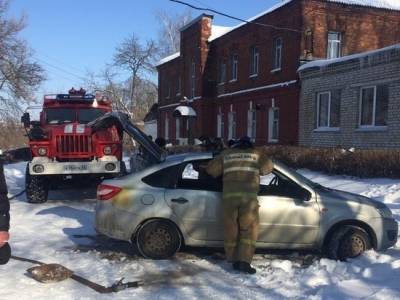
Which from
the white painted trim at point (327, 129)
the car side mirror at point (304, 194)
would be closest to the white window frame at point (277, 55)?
the white painted trim at point (327, 129)

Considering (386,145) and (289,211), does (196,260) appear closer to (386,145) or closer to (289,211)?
(289,211)

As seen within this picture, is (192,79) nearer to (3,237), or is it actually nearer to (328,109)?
(328,109)

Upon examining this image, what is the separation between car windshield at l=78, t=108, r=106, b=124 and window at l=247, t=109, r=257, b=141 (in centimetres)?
1397

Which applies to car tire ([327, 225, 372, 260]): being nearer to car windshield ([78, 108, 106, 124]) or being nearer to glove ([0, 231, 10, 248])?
glove ([0, 231, 10, 248])

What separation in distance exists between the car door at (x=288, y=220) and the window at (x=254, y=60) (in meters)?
19.9

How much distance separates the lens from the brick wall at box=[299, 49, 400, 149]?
1606cm

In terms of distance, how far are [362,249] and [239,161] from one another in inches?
78.0

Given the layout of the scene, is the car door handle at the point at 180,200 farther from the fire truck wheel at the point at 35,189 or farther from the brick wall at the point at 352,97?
the brick wall at the point at 352,97

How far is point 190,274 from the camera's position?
5.91m

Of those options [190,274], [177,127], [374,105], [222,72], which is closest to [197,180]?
[190,274]

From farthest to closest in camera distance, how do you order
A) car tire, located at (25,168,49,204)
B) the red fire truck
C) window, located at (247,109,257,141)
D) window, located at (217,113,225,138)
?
window, located at (217,113,225,138)
window, located at (247,109,257,141)
car tire, located at (25,168,49,204)
the red fire truck

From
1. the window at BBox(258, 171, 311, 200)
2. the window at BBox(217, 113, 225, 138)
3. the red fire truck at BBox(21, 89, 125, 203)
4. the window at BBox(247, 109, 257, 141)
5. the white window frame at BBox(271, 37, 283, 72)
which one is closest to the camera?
the window at BBox(258, 171, 311, 200)

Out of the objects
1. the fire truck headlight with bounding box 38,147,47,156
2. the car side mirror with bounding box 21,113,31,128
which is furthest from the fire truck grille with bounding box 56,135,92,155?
the car side mirror with bounding box 21,113,31,128

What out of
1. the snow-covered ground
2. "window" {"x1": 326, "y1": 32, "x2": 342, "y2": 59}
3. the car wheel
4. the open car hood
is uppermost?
"window" {"x1": 326, "y1": 32, "x2": 342, "y2": 59}
